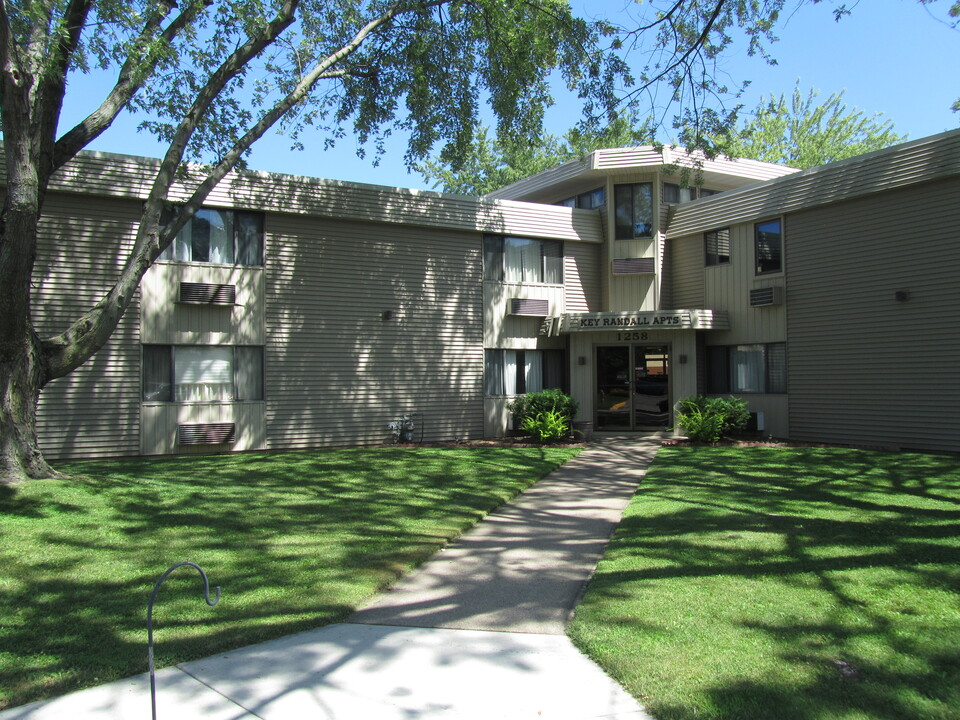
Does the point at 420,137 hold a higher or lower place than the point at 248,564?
higher

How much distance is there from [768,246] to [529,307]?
582 centimetres

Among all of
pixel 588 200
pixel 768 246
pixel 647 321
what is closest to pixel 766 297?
pixel 768 246

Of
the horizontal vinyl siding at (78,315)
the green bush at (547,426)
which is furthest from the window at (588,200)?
the horizontal vinyl siding at (78,315)

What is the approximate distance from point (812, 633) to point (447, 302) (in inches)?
543

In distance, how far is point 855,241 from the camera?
15445 mm

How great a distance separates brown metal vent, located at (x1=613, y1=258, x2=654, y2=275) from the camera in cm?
1930

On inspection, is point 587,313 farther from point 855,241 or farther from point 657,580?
point 657,580

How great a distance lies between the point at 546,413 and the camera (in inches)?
671

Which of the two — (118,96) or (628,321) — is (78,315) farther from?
(628,321)

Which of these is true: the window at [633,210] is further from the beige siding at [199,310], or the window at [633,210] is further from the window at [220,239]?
the beige siding at [199,310]

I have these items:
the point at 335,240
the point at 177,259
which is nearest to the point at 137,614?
the point at 177,259

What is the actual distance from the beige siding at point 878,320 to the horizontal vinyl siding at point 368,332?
7.49 metres

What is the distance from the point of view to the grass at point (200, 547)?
5023 millimetres

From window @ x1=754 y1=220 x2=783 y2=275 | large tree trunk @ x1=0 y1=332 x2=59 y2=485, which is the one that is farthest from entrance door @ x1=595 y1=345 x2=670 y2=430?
large tree trunk @ x1=0 y1=332 x2=59 y2=485
